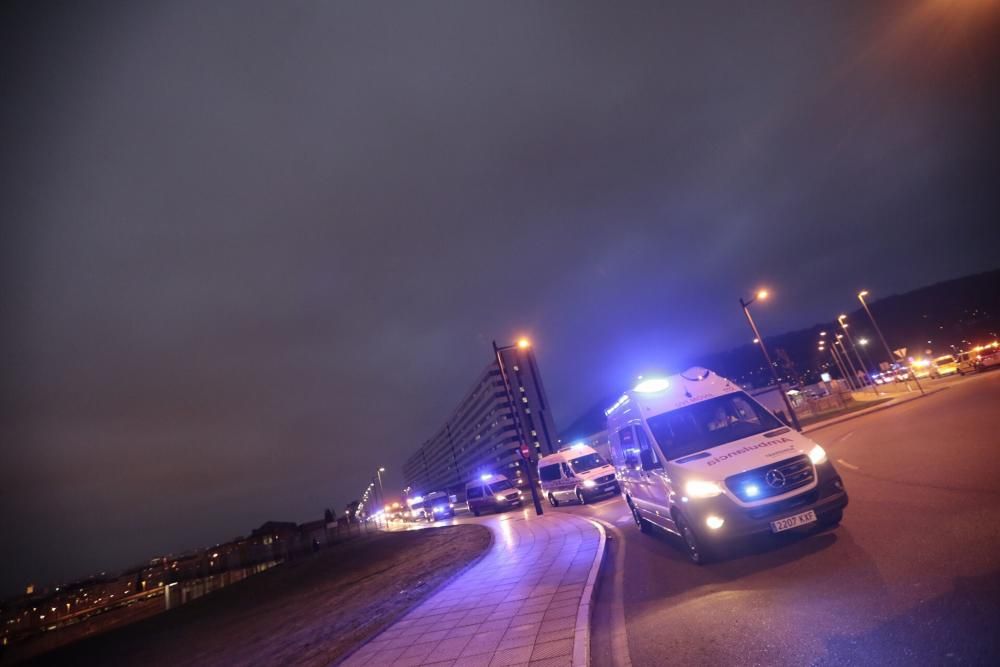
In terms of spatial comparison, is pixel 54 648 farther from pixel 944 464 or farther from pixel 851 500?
pixel 944 464

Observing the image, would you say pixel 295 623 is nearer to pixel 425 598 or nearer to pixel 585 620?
pixel 425 598

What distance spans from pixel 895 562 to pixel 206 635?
17.7 m

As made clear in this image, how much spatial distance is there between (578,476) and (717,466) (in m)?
15.0

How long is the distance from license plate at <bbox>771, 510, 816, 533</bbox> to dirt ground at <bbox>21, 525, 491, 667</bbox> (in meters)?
6.30

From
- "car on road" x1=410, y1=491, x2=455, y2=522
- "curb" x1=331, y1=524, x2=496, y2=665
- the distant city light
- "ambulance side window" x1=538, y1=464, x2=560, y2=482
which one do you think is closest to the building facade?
"car on road" x1=410, y1=491, x2=455, y2=522

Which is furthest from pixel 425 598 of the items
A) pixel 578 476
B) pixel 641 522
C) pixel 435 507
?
pixel 435 507

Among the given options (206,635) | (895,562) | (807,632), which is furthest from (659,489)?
(206,635)

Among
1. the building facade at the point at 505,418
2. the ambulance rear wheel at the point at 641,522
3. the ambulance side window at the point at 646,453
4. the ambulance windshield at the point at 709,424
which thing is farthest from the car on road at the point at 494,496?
the building facade at the point at 505,418

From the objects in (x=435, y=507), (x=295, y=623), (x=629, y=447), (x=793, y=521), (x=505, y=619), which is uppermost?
(x=629, y=447)

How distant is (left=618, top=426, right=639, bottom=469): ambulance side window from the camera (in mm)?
9416

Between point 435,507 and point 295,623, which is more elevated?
point 435,507

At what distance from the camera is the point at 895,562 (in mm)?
5234

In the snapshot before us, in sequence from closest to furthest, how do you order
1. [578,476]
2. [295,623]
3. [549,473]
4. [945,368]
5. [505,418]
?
[295,623], [578,476], [549,473], [945,368], [505,418]

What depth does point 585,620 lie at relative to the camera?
5746mm
